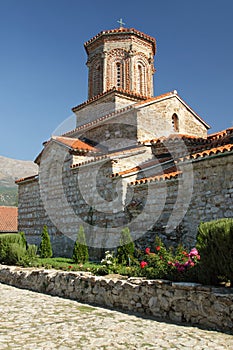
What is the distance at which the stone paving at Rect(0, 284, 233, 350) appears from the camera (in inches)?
141

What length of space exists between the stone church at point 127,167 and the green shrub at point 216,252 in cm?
279

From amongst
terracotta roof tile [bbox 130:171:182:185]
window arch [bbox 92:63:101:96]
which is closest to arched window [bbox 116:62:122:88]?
window arch [bbox 92:63:101:96]

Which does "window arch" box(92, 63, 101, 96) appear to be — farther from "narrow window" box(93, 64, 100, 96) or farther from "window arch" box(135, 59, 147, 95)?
"window arch" box(135, 59, 147, 95)

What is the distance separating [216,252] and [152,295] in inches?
53.4

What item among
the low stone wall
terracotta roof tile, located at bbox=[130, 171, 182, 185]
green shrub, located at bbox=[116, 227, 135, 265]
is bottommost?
the low stone wall

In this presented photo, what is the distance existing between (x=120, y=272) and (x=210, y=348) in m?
3.13

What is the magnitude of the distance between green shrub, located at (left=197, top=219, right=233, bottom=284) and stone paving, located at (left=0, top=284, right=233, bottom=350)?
0.76 metres

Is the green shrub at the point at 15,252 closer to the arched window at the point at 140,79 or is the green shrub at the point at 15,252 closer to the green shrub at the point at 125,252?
the green shrub at the point at 125,252

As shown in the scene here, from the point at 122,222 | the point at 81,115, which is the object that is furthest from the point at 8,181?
the point at 122,222

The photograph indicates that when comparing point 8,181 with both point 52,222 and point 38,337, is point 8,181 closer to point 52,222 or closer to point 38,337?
point 52,222

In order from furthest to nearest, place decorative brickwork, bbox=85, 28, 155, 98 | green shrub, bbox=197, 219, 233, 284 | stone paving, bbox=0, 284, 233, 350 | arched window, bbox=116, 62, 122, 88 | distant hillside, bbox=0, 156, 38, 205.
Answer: distant hillside, bbox=0, 156, 38, 205, arched window, bbox=116, 62, 122, 88, decorative brickwork, bbox=85, 28, 155, 98, green shrub, bbox=197, 219, 233, 284, stone paving, bbox=0, 284, 233, 350

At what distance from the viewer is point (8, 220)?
27.2 metres

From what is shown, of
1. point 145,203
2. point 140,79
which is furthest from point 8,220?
point 145,203

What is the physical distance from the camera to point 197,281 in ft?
15.2
